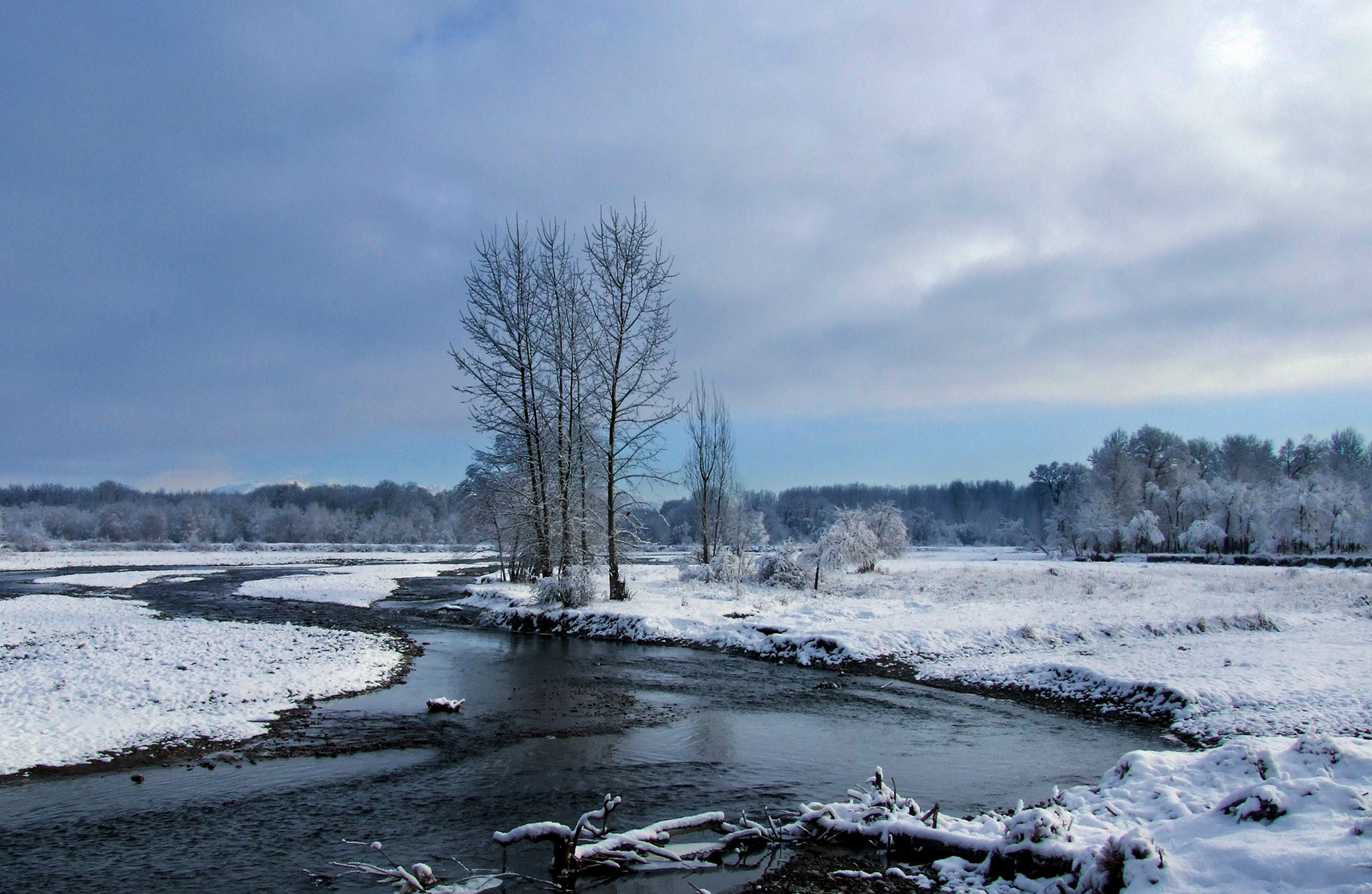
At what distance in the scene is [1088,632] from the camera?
20250 mm

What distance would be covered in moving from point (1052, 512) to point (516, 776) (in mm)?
96965

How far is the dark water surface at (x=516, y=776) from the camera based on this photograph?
23.0 feet

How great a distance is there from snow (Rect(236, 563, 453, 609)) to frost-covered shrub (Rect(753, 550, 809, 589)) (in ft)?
63.5

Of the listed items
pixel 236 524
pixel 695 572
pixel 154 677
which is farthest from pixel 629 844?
pixel 236 524

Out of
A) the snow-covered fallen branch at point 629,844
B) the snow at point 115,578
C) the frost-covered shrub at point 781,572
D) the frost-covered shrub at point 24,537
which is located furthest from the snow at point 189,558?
the snow-covered fallen branch at point 629,844

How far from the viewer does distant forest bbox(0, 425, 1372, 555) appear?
223ft

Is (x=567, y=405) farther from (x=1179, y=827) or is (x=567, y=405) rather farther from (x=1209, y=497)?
(x=1209, y=497)

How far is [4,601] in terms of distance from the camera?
29891mm

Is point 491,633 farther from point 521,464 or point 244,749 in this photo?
point 244,749

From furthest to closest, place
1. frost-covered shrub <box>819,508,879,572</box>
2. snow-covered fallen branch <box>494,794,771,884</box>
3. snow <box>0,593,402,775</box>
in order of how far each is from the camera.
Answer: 1. frost-covered shrub <box>819,508,879,572</box>
2. snow <box>0,593,402,775</box>
3. snow-covered fallen branch <box>494,794,771,884</box>

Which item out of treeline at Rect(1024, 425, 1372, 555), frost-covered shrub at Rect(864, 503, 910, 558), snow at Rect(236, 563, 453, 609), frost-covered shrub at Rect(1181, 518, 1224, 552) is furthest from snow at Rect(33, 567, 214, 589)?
frost-covered shrub at Rect(1181, 518, 1224, 552)

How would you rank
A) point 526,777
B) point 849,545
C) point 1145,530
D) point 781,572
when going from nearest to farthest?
point 526,777 < point 781,572 < point 849,545 < point 1145,530

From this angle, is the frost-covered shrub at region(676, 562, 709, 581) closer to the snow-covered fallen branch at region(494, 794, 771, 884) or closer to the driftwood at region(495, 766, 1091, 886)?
the driftwood at region(495, 766, 1091, 886)

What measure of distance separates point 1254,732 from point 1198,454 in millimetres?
112263
